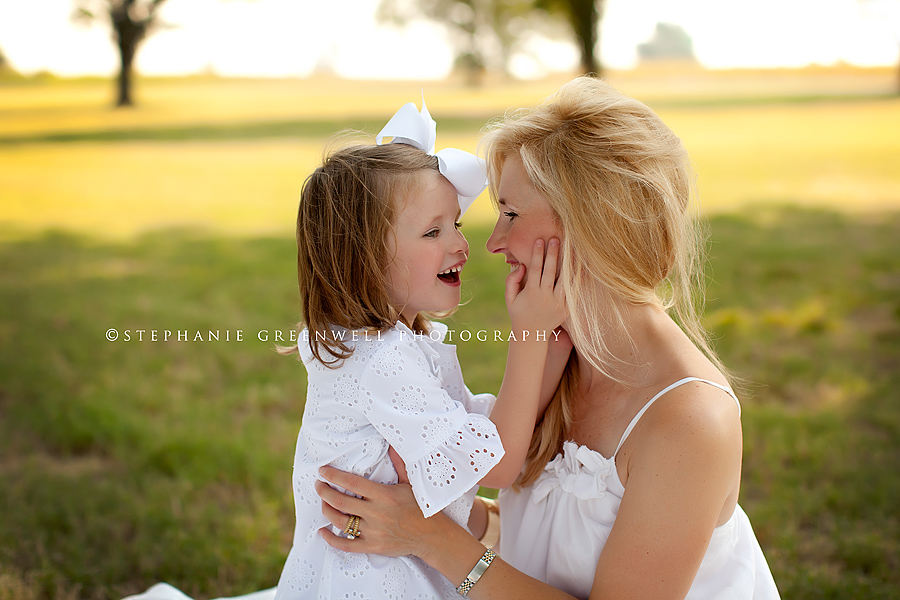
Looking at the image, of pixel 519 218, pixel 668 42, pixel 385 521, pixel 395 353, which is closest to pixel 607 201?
pixel 519 218

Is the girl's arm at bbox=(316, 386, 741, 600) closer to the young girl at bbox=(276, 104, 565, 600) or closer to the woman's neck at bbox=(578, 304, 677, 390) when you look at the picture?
the woman's neck at bbox=(578, 304, 677, 390)

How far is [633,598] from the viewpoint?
1.84 m

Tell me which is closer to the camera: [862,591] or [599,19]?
[862,591]

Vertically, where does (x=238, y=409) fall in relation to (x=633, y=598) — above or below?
below

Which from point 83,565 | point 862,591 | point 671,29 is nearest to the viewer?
point 862,591

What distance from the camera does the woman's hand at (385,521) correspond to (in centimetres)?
201

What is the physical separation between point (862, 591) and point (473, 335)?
400 cm

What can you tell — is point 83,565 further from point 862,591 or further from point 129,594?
point 862,591

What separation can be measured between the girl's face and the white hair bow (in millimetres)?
45

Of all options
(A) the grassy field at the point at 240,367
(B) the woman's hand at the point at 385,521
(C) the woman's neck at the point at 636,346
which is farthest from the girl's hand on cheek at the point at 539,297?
(A) the grassy field at the point at 240,367

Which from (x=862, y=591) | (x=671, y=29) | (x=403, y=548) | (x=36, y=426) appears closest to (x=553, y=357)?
(x=403, y=548)

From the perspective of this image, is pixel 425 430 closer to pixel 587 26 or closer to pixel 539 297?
pixel 539 297

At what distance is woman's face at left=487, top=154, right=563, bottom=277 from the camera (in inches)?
83.7

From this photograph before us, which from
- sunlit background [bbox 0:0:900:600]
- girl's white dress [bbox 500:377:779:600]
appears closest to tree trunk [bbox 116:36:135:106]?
sunlit background [bbox 0:0:900:600]
